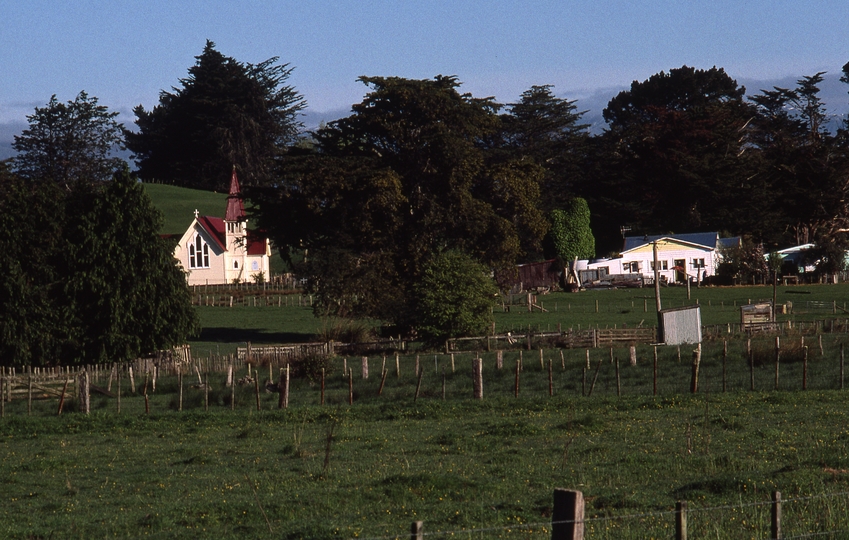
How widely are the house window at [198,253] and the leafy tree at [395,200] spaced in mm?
32620

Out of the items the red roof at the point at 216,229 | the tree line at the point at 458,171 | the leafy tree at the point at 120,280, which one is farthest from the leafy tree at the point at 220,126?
the leafy tree at the point at 120,280

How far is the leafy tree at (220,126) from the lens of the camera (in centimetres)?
12125

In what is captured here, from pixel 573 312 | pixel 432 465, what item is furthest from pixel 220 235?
pixel 432 465

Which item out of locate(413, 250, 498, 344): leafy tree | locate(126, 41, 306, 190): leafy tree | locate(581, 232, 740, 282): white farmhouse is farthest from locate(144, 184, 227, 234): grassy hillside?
locate(413, 250, 498, 344): leafy tree

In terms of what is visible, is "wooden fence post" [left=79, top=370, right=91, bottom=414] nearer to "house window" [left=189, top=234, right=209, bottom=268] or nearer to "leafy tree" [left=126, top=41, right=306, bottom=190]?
"house window" [left=189, top=234, right=209, bottom=268]

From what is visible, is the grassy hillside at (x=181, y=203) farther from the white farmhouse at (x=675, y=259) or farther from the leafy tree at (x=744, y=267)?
the leafy tree at (x=744, y=267)

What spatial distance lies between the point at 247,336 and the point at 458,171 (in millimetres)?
16021

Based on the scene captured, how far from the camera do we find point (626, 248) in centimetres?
8894

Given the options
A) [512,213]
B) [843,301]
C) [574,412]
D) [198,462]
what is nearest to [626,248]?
[843,301]

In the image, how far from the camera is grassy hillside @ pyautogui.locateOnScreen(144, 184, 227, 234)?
105 meters

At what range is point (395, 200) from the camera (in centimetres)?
5628

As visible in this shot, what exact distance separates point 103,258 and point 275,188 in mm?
14996

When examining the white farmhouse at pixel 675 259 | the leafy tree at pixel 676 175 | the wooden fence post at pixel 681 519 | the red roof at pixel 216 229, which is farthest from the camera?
the leafy tree at pixel 676 175

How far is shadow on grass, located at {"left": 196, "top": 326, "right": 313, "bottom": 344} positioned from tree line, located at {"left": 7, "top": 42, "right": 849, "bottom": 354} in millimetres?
3196
